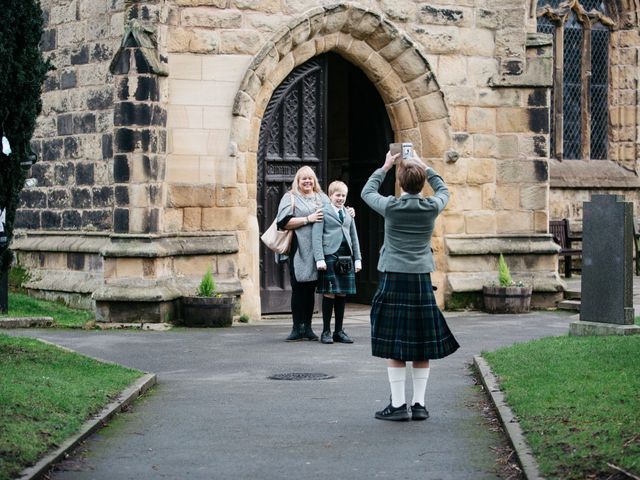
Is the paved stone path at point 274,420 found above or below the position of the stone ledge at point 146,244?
below

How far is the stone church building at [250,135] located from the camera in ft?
49.1

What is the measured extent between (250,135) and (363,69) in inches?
78.3

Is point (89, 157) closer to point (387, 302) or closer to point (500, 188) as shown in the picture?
point (500, 188)

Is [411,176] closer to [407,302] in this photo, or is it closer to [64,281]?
[407,302]

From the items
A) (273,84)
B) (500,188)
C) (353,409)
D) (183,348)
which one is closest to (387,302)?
(353,409)

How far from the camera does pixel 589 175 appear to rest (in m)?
23.0

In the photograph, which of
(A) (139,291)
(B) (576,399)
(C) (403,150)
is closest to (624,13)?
(A) (139,291)

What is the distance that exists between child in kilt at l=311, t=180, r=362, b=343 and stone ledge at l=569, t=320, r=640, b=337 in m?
2.26

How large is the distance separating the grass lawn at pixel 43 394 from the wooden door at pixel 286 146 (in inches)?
202

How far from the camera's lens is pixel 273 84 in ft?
52.3

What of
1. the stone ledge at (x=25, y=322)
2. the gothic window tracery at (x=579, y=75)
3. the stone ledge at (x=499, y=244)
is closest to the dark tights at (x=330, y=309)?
the stone ledge at (x=25, y=322)

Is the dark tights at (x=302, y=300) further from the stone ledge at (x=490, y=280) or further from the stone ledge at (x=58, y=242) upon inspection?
the stone ledge at (x=490, y=280)

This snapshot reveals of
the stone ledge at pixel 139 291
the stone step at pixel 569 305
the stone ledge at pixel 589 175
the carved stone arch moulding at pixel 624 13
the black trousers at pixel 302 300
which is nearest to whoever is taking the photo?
the black trousers at pixel 302 300

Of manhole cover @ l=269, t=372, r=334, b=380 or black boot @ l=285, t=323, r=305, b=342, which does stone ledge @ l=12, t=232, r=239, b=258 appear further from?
manhole cover @ l=269, t=372, r=334, b=380
